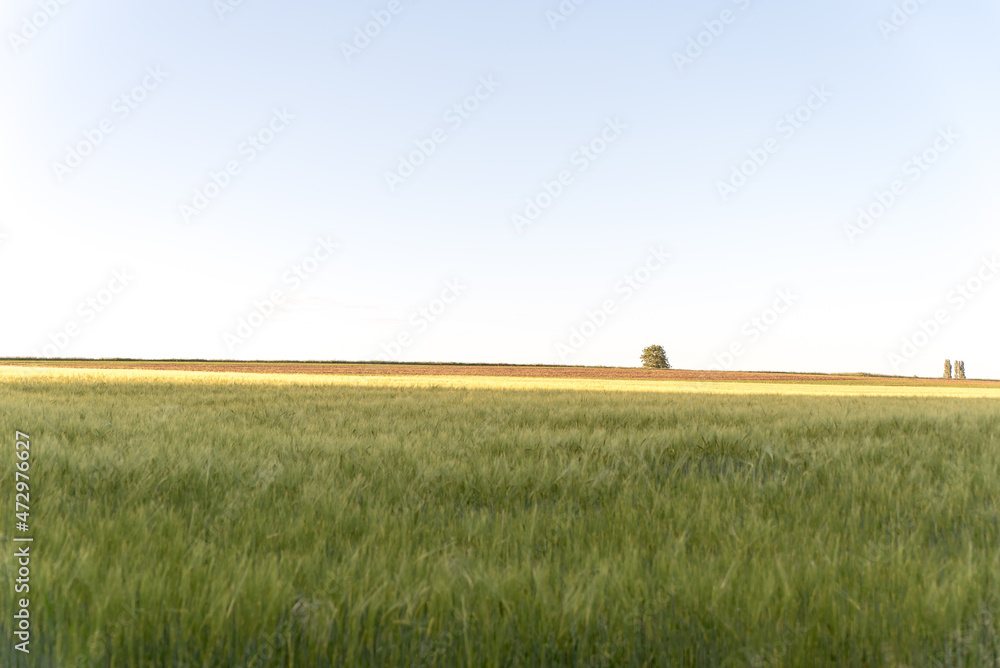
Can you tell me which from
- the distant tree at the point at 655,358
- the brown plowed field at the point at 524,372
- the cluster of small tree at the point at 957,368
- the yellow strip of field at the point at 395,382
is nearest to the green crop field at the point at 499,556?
the yellow strip of field at the point at 395,382

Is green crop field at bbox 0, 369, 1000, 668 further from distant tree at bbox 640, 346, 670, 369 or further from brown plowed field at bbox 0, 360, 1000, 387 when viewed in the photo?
distant tree at bbox 640, 346, 670, 369

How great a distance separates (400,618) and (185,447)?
148 inches

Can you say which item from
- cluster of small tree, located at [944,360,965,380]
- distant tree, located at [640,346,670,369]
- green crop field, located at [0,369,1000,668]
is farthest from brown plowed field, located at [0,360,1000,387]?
green crop field, located at [0,369,1000,668]

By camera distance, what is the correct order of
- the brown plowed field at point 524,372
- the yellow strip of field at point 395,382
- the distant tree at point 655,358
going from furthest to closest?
the distant tree at point 655,358 < the brown plowed field at point 524,372 < the yellow strip of field at point 395,382

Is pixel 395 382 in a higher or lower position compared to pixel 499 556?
higher

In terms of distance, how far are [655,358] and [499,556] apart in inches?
2882

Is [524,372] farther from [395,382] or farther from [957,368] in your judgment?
[957,368]

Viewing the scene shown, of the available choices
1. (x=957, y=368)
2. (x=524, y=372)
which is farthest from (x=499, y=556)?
(x=957, y=368)

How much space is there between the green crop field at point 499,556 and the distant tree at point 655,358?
2731 inches

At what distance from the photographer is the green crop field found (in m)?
1.85

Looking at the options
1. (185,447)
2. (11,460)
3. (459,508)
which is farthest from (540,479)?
(11,460)

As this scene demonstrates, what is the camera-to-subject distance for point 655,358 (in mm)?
73125

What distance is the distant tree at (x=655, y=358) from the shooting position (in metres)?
72.8

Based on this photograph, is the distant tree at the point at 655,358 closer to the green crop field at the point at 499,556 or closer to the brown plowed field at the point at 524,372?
the brown plowed field at the point at 524,372
